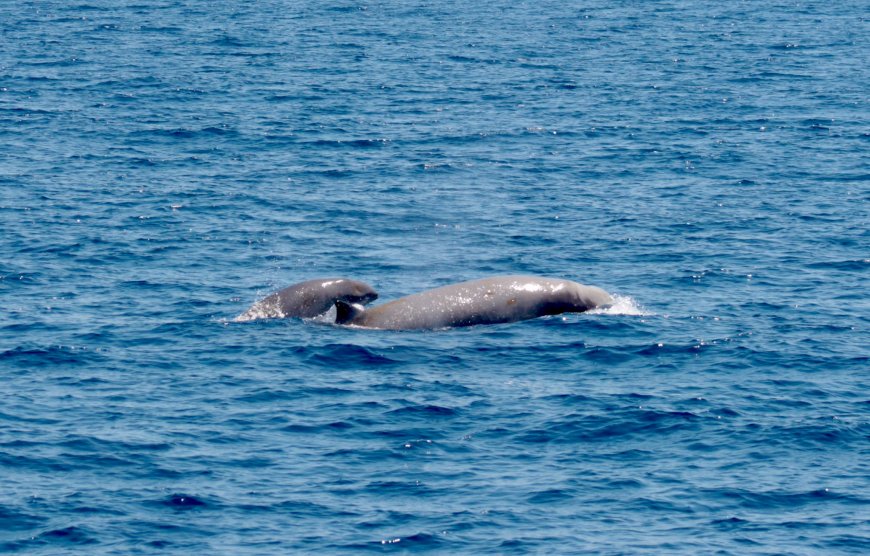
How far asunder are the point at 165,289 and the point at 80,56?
52025 mm

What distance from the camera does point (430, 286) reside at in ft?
168

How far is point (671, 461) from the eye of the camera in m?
36.5

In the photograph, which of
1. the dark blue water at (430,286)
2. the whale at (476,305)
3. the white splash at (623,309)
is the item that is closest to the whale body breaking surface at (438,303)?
the whale at (476,305)

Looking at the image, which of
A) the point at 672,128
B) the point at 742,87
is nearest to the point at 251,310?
the point at 672,128

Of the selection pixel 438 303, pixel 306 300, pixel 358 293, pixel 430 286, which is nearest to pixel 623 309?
pixel 438 303

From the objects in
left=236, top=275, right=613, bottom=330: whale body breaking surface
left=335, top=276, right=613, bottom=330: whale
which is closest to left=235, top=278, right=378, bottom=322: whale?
left=236, top=275, right=613, bottom=330: whale body breaking surface

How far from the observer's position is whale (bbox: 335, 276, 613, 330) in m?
46.4

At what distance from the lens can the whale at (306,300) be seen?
1858 inches

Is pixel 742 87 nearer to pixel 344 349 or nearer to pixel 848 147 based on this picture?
pixel 848 147

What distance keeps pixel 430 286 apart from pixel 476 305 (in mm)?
4643

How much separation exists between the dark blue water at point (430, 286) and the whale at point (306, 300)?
794mm

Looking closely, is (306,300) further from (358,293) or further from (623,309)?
(623,309)

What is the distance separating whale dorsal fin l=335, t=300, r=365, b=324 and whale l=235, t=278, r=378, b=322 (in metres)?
0.32

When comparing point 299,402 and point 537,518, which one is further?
point 299,402
